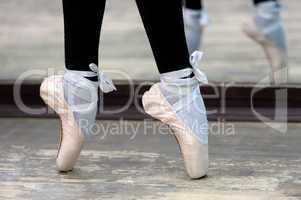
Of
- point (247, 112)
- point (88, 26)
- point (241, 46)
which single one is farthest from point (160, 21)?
point (241, 46)

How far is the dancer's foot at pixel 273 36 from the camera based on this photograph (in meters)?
1.94

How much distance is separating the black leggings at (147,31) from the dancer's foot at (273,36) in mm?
650

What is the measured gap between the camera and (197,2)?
2115 millimetres

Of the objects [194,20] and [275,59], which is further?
[194,20]

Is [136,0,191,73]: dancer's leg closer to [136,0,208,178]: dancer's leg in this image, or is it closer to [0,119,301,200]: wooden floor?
[136,0,208,178]: dancer's leg

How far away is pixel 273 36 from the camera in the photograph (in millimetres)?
1944

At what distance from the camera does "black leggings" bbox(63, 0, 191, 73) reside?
1314mm

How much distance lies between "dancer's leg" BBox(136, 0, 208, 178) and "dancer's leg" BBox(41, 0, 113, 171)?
11 centimetres

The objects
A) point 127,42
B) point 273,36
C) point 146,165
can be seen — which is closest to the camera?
point 146,165

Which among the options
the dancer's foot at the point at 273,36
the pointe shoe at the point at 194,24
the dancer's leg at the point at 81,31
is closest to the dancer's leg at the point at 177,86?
the dancer's leg at the point at 81,31

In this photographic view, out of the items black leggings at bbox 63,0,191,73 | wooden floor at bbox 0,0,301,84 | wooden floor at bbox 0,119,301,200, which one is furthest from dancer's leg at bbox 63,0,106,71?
wooden floor at bbox 0,0,301,84

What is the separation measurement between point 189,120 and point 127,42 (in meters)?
1.30

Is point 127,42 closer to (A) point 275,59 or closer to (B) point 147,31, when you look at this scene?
(A) point 275,59

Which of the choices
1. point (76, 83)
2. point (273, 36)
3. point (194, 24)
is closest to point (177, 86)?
point (76, 83)
